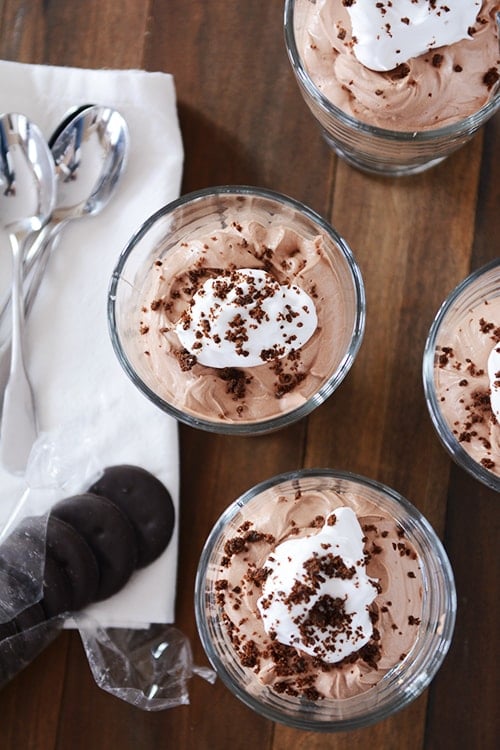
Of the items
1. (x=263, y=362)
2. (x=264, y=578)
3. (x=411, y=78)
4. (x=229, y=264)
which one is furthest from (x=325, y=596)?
(x=411, y=78)

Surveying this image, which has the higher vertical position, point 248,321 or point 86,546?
point 248,321

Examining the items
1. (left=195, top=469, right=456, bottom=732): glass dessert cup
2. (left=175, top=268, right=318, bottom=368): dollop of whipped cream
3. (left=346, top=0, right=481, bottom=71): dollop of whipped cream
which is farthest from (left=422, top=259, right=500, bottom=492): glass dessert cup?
(left=346, top=0, right=481, bottom=71): dollop of whipped cream

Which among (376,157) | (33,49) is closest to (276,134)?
(376,157)

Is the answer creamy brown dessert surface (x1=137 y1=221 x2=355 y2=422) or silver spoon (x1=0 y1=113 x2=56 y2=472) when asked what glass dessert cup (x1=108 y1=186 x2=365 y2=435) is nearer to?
creamy brown dessert surface (x1=137 y1=221 x2=355 y2=422)

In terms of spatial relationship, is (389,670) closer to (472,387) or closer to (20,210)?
(472,387)

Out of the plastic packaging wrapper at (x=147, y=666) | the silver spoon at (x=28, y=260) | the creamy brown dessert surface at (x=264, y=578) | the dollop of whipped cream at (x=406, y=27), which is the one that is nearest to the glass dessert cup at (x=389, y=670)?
the creamy brown dessert surface at (x=264, y=578)

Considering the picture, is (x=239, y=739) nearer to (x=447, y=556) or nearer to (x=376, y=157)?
(x=447, y=556)
